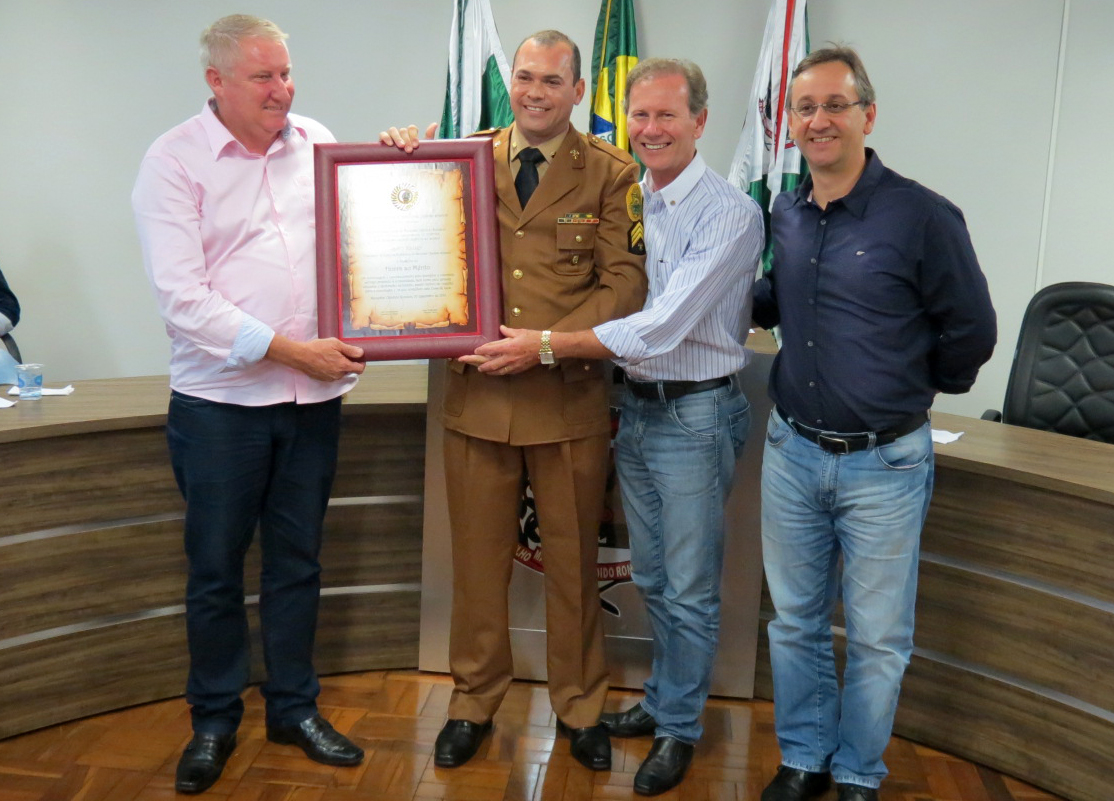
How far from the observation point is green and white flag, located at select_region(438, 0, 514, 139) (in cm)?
403

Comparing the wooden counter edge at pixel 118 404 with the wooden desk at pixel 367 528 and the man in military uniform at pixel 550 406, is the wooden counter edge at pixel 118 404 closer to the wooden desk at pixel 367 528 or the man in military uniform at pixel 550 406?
the wooden desk at pixel 367 528

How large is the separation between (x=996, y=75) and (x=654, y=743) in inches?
118

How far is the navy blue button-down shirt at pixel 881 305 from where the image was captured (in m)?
1.95

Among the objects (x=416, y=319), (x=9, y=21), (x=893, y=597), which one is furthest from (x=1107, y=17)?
(x=9, y=21)

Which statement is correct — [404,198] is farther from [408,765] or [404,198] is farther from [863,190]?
[408,765]

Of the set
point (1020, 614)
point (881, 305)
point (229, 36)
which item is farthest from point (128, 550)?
point (1020, 614)

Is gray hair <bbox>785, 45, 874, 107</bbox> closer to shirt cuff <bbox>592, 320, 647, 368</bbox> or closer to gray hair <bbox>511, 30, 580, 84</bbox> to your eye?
gray hair <bbox>511, 30, 580, 84</bbox>

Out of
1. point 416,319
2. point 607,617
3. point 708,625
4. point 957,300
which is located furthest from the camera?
point 607,617

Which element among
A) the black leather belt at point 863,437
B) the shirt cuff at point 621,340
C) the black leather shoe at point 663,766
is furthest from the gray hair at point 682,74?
the black leather shoe at point 663,766

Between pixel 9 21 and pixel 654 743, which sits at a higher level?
pixel 9 21

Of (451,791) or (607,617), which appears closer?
(451,791)

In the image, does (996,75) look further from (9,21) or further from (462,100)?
(9,21)

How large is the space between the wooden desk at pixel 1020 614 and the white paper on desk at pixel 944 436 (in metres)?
0.06

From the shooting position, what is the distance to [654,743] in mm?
2459
